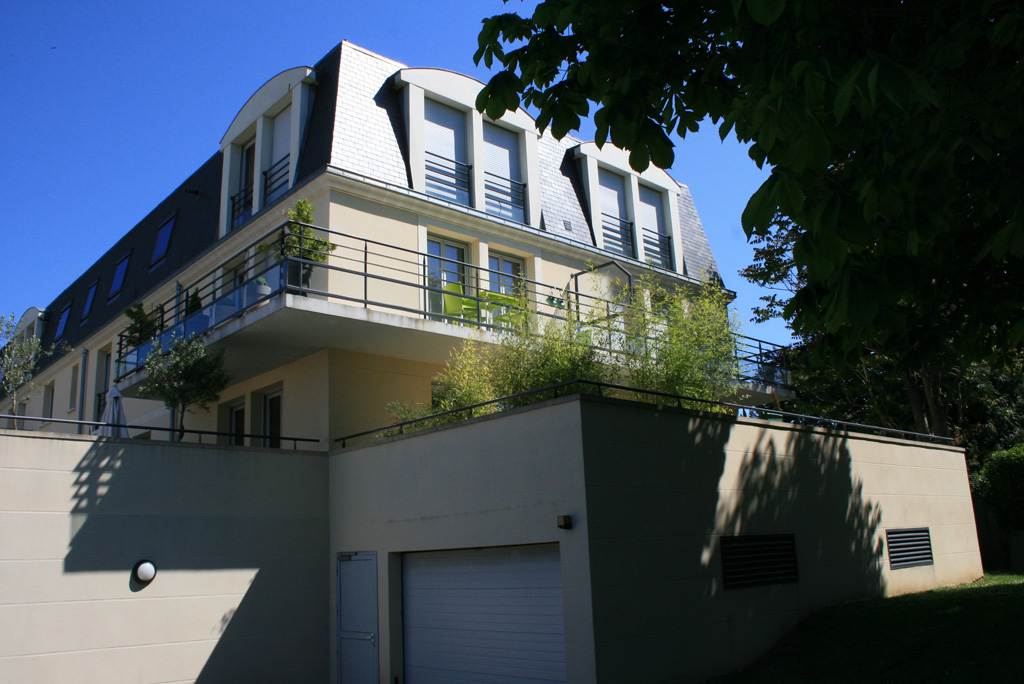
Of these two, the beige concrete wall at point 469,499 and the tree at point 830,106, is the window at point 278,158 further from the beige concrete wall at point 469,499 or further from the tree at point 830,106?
the tree at point 830,106

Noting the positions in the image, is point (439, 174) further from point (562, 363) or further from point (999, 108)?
point (999, 108)

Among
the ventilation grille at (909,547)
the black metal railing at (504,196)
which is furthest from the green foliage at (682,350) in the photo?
the black metal railing at (504,196)

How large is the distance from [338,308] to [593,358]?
3.74 meters

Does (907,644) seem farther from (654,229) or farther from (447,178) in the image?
(654,229)

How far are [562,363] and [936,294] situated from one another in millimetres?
4904

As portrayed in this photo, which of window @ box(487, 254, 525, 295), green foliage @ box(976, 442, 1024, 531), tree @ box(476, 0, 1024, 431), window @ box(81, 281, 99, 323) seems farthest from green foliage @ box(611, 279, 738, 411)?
window @ box(81, 281, 99, 323)

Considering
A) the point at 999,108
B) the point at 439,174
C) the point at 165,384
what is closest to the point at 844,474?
the point at 999,108

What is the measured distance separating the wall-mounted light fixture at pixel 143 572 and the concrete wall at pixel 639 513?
2.63m

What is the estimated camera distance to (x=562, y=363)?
11.4m

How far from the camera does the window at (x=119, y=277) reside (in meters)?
22.3

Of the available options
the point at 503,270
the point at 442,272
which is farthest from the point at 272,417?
the point at 503,270

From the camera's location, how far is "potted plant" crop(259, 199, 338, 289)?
458 inches

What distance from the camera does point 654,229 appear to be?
19641mm

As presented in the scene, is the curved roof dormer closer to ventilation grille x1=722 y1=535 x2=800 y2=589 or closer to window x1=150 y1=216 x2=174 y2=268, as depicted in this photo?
window x1=150 y1=216 x2=174 y2=268
